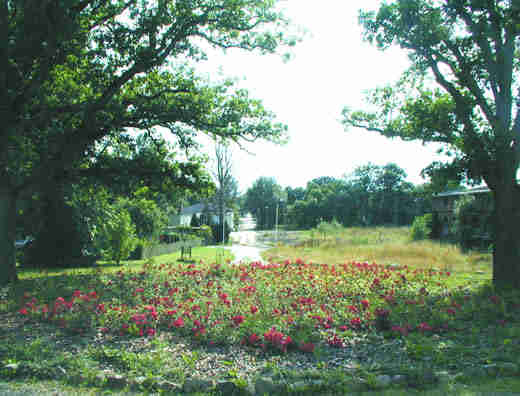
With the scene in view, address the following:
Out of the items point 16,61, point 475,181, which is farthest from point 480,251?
point 16,61

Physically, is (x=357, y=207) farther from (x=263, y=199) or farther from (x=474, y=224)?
(x=474, y=224)

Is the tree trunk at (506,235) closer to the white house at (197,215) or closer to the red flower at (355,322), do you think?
the red flower at (355,322)

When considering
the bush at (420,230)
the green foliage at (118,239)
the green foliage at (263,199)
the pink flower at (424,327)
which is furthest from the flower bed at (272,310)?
the green foliage at (263,199)

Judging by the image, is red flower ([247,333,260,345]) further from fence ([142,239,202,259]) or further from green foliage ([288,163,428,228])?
green foliage ([288,163,428,228])

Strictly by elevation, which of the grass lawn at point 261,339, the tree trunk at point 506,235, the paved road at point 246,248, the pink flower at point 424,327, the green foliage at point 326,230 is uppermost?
the tree trunk at point 506,235

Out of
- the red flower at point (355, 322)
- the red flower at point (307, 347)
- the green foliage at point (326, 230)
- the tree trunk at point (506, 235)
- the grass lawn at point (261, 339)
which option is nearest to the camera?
the grass lawn at point (261, 339)

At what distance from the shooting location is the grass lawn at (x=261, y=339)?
13.3 ft

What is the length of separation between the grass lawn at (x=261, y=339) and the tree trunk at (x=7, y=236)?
3.86ft

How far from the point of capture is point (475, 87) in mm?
10266

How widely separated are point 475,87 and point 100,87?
11283 mm

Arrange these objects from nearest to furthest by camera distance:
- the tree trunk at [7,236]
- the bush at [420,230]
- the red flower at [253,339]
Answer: the red flower at [253,339]
the tree trunk at [7,236]
the bush at [420,230]

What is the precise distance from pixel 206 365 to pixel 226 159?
37.2m

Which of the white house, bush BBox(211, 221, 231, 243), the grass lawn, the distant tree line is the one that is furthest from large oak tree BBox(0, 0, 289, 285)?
the distant tree line

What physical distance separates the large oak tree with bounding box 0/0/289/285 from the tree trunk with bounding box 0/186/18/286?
→ 1.0 inches
